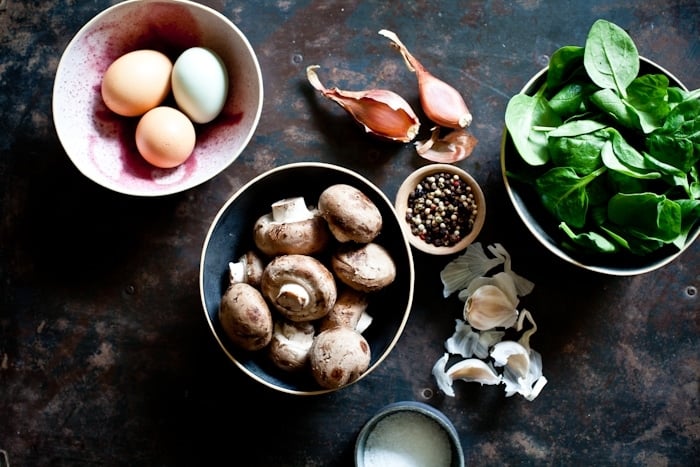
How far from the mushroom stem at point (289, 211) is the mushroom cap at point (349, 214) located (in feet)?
0.11

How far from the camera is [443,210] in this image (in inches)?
43.0

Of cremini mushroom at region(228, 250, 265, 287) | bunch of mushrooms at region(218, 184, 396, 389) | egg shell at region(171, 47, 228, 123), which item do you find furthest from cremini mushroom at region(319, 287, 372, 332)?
egg shell at region(171, 47, 228, 123)

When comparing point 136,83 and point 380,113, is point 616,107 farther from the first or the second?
point 136,83

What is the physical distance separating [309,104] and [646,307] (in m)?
0.63

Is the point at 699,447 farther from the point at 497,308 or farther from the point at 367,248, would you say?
the point at 367,248

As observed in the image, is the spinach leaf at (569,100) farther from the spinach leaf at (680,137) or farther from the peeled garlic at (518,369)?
the peeled garlic at (518,369)

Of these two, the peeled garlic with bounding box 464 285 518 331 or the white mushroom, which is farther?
the peeled garlic with bounding box 464 285 518 331

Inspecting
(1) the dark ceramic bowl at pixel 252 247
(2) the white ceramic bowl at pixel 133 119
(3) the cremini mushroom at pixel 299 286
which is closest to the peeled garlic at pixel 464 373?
(1) the dark ceramic bowl at pixel 252 247

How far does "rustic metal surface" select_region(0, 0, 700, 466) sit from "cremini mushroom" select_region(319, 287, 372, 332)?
0.43 feet

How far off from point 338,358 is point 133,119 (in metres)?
Result: 0.48

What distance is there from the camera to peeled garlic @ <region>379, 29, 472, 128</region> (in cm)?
110

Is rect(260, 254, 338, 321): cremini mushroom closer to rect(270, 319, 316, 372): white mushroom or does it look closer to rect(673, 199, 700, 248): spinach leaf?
rect(270, 319, 316, 372): white mushroom

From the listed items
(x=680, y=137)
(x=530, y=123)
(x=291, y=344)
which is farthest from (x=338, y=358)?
(x=680, y=137)

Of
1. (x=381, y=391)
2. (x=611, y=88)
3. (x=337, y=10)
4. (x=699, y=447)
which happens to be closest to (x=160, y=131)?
(x=337, y=10)
